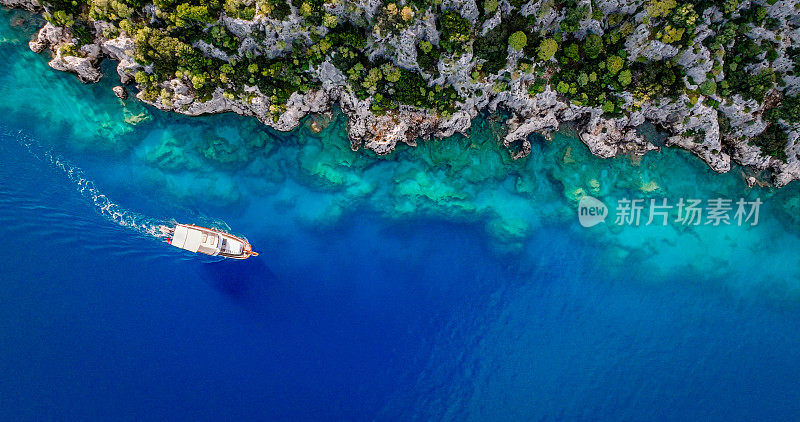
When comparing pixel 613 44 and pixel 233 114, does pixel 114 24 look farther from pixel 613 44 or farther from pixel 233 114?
pixel 613 44

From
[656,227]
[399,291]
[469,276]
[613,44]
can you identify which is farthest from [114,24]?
[656,227]

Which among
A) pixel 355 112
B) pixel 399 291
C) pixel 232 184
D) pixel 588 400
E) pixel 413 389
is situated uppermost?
pixel 355 112

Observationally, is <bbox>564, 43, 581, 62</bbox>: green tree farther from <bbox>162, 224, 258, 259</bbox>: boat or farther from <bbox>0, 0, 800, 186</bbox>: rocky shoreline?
<bbox>162, 224, 258, 259</bbox>: boat

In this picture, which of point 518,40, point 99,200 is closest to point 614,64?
point 518,40

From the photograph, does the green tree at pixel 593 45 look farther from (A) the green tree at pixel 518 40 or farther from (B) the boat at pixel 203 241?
(B) the boat at pixel 203 241

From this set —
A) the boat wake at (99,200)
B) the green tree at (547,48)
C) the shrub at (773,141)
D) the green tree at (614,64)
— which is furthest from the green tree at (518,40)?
the boat wake at (99,200)

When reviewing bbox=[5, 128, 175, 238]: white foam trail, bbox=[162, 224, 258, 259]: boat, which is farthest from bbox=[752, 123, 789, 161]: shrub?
bbox=[5, 128, 175, 238]: white foam trail

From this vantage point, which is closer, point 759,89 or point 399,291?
point 759,89
